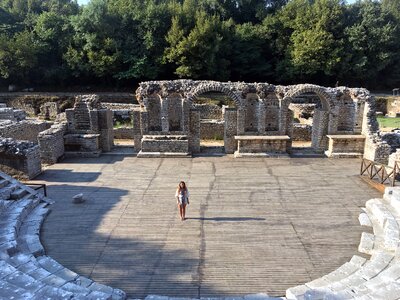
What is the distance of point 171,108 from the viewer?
1783 cm

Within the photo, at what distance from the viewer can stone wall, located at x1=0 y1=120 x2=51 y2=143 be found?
16686 millimetres

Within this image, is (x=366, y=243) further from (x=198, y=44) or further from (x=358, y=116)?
(x=198, y=44)

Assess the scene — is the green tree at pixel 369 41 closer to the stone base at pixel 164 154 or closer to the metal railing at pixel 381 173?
the metal railing at pixel 381 173

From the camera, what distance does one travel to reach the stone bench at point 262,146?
16125 millimetres

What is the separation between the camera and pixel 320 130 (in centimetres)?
1688

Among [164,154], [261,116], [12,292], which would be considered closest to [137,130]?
[164,154]

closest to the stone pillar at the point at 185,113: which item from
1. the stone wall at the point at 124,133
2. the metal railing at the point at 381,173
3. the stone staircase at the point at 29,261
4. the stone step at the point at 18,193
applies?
the stone wall at the point at 124,133

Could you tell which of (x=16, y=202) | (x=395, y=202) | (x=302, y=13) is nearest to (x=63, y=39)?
(x=302, y=13)

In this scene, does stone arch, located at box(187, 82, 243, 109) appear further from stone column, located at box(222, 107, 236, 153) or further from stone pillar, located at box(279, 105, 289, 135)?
stone pillar, located at box(279, 105, 289, 135)

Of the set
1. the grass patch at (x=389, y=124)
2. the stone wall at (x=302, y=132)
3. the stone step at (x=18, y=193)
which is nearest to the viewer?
the stone step at (x=18, y=193)

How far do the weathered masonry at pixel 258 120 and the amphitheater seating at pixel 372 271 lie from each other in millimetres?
6584

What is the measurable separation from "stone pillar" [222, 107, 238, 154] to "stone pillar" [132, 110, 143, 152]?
3903 millimetres

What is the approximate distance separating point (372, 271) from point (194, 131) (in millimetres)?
10704

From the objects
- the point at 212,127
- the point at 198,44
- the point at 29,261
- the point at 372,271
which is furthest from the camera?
the point at 198,44
